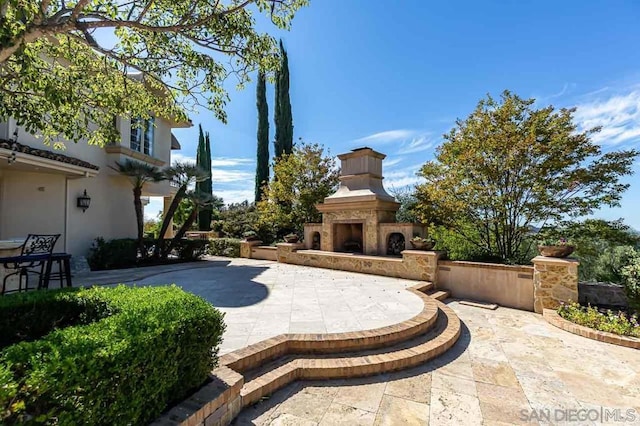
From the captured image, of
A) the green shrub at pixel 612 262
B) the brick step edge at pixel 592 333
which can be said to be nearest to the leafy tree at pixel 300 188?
the brick step edge at pixel 592 333

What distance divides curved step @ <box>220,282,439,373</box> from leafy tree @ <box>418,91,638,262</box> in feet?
15.0

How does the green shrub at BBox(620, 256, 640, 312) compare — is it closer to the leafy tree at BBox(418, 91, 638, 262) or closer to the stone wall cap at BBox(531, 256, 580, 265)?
the stone wall cap at BBox(531, 256, 580, 265)

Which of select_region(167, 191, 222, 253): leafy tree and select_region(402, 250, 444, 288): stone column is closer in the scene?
select_region(402, 250, 444, 288): stone column

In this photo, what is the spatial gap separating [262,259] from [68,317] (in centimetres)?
1009

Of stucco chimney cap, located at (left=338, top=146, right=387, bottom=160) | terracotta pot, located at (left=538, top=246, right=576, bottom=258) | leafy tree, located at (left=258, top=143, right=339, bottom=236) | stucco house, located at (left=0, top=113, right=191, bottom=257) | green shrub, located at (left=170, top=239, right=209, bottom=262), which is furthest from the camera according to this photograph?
leafy tree, located at (left=258, top=143, right=339, bottom=236)

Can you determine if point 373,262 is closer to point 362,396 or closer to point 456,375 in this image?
point 456,375

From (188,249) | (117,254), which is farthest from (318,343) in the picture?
(188,249)

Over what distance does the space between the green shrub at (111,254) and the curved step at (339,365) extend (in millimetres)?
9139

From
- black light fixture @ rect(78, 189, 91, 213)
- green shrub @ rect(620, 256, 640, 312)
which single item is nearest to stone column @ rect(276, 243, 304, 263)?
black light fixture @ rect(78, 189, 91, 213)

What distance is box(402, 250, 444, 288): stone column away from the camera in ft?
25.1

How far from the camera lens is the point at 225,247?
1438cm

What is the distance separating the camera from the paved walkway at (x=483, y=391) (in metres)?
2.80

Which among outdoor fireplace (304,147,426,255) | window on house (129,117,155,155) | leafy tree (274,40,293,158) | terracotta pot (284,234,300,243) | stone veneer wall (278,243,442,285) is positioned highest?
leafy tree (274,40,293,158)

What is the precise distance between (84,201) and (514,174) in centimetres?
1324
